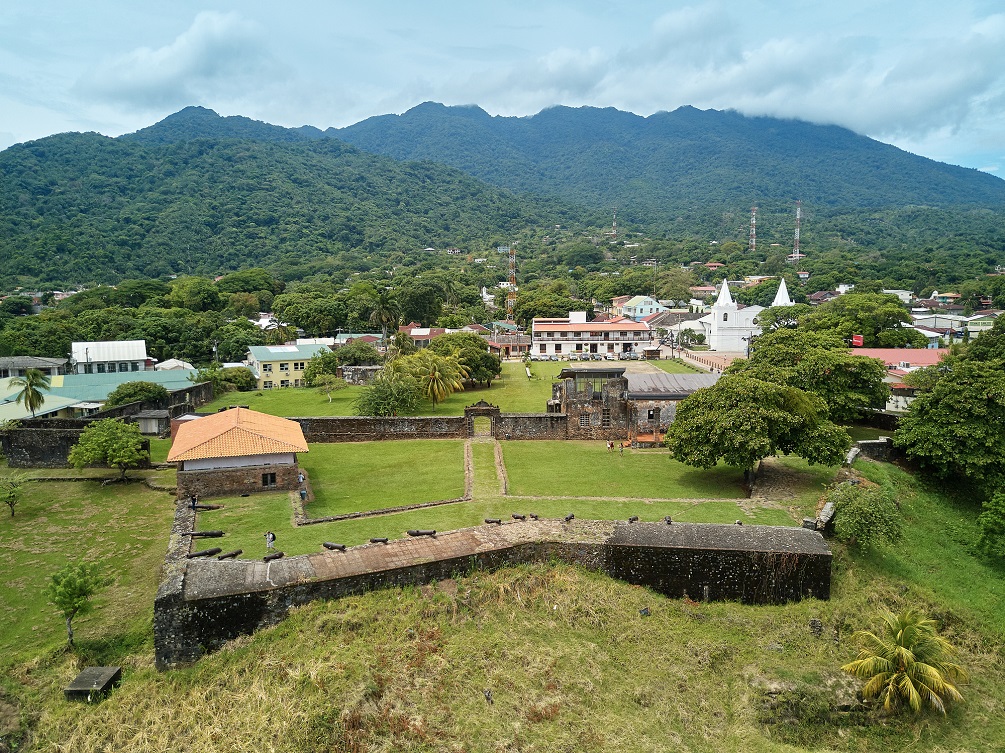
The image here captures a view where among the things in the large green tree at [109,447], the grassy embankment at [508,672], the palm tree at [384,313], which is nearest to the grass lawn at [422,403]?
the large green tree at [109,447]

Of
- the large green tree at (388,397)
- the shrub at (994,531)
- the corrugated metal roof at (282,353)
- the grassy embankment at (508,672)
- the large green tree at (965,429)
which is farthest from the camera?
the corrugated metal roof at (282,353)

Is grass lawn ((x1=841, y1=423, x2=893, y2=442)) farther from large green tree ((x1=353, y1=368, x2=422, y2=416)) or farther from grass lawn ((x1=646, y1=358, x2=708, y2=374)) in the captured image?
grass lawn ((x1=646, y1=358, x2=708, y2=374))

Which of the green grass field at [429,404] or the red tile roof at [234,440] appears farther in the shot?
the green grass field at [429,404]

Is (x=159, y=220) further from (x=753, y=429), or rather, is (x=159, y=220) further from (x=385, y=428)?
(x=753, y=429)

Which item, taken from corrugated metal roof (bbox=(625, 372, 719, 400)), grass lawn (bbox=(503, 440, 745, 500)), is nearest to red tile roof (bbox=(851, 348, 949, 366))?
corrugated metal roof (bbox=(625, 372, 719, 400))

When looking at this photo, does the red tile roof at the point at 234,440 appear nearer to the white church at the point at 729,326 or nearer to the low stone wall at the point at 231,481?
the low stone wall at the point at 231,481

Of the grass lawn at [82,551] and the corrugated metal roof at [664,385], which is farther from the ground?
the corrugated metal roof at [664,385]
